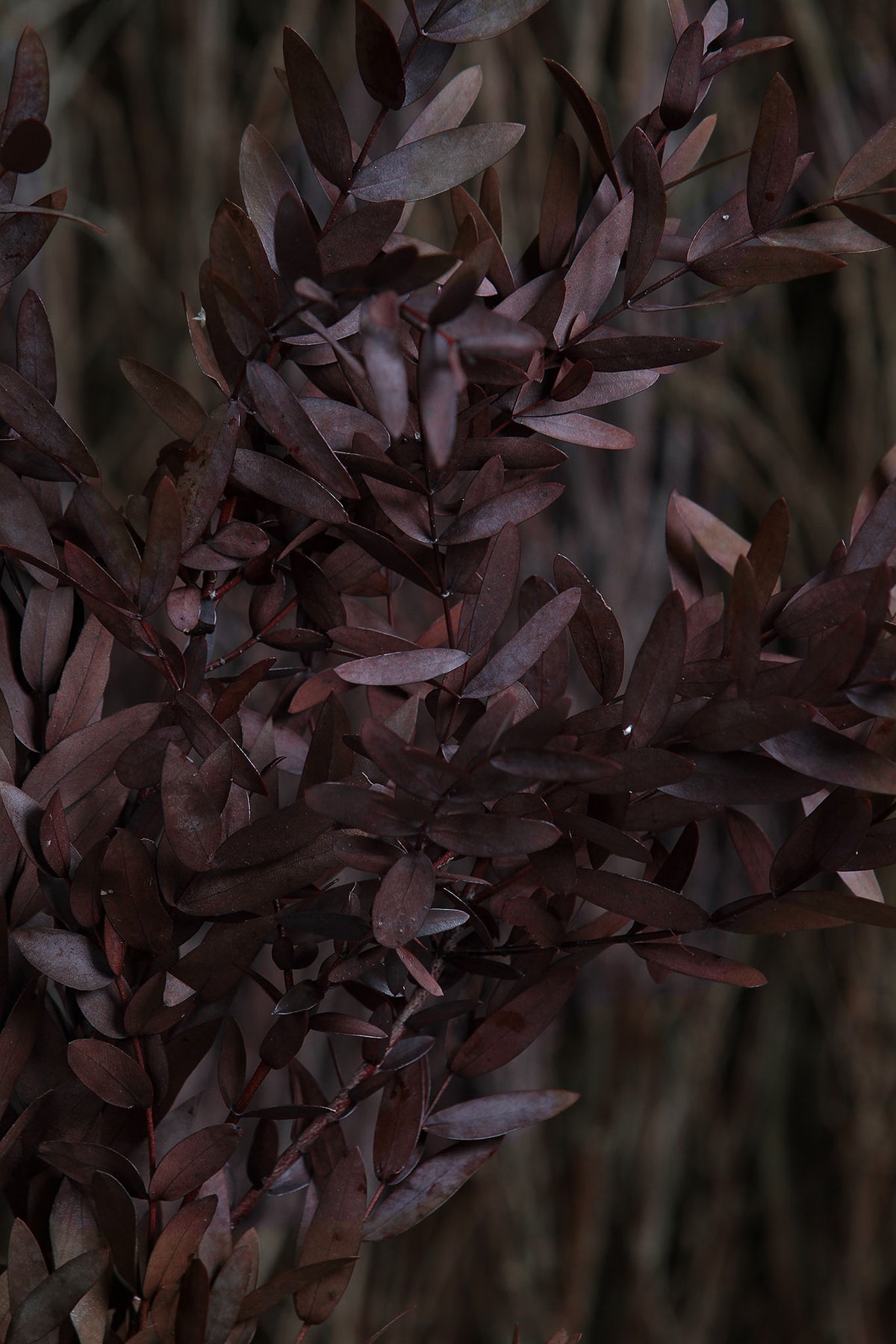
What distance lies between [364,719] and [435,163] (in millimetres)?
136

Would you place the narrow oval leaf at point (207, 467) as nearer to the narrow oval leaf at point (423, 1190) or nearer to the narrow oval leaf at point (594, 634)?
the narrow oval leaf at point (594, 634)

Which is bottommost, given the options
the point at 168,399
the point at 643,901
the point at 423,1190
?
the point at 423,1190

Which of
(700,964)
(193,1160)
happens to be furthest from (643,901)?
(193,1160)

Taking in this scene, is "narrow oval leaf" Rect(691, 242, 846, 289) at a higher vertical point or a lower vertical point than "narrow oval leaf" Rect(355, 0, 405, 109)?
lower

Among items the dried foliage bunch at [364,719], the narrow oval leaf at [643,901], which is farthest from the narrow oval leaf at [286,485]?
the narrow oval leaf at [643,901]

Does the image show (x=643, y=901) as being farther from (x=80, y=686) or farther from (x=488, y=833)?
(x=80, y=686)

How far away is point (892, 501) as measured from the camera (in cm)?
24

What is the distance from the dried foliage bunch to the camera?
0.22 metres

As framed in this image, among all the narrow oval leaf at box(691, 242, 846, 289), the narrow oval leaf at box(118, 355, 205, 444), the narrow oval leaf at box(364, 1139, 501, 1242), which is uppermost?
the narrow oval leaf at box(691, 242, 846, 289)

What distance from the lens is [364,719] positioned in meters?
0.26

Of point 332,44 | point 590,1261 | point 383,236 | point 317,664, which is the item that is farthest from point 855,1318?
point 332,44

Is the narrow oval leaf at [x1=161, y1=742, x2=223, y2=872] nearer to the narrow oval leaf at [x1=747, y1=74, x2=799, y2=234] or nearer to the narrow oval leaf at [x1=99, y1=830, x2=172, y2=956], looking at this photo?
the narrow oval leaf at [x1=99, y1=830, x2=172, y2=956]

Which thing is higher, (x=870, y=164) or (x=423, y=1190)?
(x=870, y=164)

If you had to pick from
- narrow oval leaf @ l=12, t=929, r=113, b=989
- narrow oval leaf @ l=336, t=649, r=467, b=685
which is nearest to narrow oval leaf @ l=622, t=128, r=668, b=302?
narrow oval leaf @ l=336, t=649, r=467, b=685
